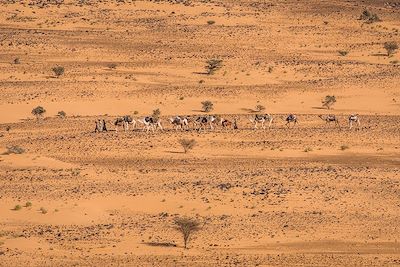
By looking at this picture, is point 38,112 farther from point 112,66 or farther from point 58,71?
point 112,66

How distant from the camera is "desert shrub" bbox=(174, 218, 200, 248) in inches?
1306

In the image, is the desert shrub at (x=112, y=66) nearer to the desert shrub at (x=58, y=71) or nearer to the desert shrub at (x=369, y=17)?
the desert shrub at (x=58, y=71)

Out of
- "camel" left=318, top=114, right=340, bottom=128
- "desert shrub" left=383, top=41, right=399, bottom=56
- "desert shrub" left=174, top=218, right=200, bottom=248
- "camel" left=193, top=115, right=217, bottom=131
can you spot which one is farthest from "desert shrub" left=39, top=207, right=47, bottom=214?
"desert shrub" left=383, top=41, right=399, bottom=56

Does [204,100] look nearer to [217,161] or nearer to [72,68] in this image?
[72,68]

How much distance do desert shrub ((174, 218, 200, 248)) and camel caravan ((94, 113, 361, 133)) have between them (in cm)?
1614

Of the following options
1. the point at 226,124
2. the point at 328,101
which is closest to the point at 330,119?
the point at 226,124

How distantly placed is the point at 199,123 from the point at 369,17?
34563mm

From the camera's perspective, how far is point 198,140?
49.3 meters

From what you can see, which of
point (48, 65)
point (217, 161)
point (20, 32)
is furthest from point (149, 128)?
point (20, 32)

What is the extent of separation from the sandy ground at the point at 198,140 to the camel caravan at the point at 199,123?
65 centimetres

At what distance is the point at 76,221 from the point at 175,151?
38.7 ft

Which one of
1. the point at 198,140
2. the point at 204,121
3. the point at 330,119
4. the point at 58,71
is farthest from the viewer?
the point at 58,71

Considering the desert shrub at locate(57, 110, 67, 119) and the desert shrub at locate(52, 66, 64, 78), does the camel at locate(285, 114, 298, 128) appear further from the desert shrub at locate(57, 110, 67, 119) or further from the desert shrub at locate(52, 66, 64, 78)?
the desert shrub at locate(52, 66, 64, 78)

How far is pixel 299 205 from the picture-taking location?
37.9m
